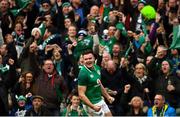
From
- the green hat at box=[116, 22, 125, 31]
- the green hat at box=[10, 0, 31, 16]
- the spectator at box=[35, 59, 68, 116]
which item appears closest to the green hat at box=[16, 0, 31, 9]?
the green hat at box=[10, 0, 31, 16]

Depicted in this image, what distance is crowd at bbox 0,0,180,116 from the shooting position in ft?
56.0

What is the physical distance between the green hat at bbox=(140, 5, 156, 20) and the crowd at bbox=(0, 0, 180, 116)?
24 millimetres

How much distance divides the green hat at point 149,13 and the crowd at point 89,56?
2cm

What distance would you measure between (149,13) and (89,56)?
18.2 feet

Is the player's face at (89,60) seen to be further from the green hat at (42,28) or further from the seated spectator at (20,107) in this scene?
the green hat at (42,28)

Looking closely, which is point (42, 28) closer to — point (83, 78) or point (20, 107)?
point (20, 107)

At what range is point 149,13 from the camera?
19984 mm

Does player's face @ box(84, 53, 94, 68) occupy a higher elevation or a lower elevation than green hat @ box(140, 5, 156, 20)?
lower

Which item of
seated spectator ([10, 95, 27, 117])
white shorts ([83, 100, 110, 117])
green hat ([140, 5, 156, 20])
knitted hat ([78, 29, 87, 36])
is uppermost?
green hat ([140, 5, 156, 20])

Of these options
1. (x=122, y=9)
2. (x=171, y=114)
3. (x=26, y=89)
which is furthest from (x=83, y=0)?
(x=171, y=114)

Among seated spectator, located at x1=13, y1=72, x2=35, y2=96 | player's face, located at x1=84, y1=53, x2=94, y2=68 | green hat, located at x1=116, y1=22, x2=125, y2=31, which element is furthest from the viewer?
green hat, located at x1=116, y1=22, x2=125, y2=31

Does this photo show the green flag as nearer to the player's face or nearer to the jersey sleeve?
the player's face

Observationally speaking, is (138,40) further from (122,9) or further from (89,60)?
(89,60)

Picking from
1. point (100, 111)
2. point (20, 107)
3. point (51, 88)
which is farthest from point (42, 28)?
point (100, 111)
